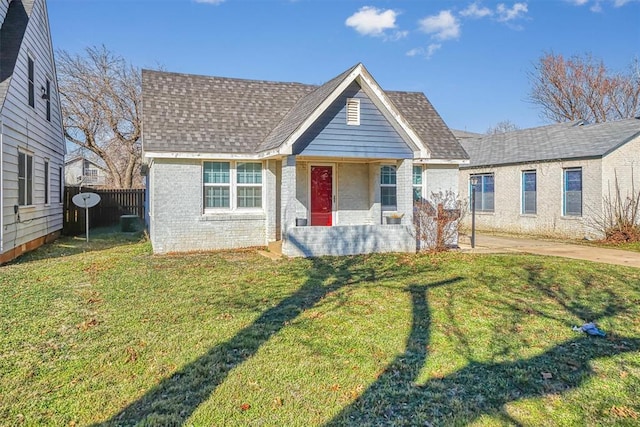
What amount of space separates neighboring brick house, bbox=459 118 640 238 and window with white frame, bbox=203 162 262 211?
12404 millimetres

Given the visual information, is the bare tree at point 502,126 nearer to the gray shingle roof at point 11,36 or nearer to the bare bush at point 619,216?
the bare bush at point 619,216

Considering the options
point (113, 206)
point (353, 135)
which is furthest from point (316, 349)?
point (113, 206)

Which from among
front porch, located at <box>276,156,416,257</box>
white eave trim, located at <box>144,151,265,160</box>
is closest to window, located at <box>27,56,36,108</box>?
white eave trim, located at <box>144,151,265,160</box>

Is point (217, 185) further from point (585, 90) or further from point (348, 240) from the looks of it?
point (585, 90)

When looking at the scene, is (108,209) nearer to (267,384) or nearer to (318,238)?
(318,238)

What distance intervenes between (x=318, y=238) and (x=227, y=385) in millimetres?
7802

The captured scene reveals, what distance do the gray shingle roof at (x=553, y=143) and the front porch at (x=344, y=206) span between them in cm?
800

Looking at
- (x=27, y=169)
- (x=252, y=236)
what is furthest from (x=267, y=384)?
(x=27, y=169)

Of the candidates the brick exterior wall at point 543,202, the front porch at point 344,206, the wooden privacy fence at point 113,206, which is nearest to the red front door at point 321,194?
the front porch at point 344,206

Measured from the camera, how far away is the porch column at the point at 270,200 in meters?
13.2

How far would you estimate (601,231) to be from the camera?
15.9 meters

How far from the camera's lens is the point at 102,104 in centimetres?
3331

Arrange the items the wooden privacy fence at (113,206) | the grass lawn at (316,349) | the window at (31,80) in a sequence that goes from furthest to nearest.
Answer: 1. the wooden privacy fence at (113,206)
2. the window at (31,80)
3. the grass lawn at (316,349)

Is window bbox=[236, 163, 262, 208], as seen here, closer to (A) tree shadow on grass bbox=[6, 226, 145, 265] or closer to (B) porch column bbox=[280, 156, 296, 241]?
(B) porch column bbox=[280, 156, 296, 241]
